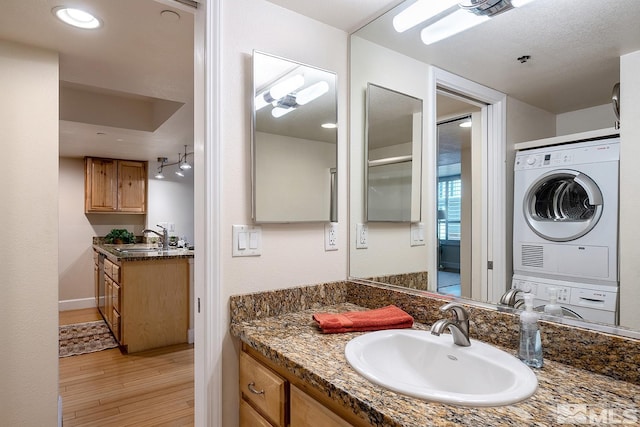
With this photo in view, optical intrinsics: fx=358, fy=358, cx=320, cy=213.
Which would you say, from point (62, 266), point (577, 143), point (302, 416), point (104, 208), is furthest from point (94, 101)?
point (577, 143)

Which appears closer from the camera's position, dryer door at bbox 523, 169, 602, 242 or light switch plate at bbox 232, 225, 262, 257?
dryer door at bbox 523, 169, 602, 242

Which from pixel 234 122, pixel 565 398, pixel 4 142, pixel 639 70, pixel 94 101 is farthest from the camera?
pixel 94 101

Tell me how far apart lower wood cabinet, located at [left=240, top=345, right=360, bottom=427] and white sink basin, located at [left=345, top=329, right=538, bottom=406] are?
15 centimetres

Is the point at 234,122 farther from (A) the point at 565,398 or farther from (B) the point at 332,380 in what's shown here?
(A) the point at 565,398

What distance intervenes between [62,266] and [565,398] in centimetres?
587

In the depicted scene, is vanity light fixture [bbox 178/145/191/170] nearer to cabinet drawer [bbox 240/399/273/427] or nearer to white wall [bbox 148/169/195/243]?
white wall [bbox 148/169/195/243]

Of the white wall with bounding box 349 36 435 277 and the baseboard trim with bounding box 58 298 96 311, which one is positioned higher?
the white wall with bounding box 349 36 435 277

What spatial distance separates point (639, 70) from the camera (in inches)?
36.6

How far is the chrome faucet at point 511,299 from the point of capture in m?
1.15

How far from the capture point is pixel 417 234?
1603mm

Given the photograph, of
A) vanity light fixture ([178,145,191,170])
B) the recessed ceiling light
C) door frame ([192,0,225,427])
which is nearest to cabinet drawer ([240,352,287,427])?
door frame ([192,0,225,427])

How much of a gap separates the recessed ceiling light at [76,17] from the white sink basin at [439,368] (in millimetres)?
1840

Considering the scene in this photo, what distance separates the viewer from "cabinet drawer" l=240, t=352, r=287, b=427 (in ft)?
3.63

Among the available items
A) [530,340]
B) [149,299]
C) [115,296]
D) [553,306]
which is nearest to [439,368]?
[530,340]
